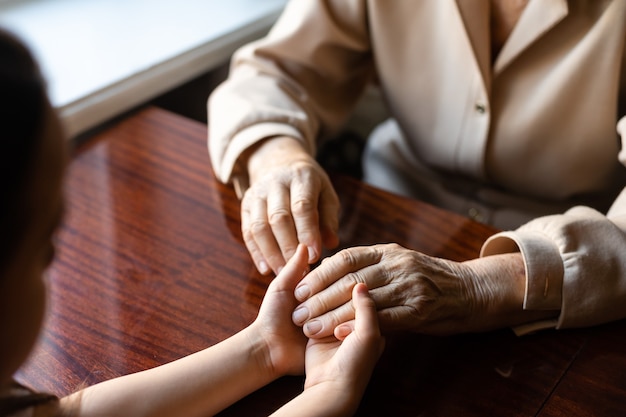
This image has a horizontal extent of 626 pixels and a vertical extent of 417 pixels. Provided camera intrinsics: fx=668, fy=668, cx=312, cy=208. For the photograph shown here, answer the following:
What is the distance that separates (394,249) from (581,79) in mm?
483

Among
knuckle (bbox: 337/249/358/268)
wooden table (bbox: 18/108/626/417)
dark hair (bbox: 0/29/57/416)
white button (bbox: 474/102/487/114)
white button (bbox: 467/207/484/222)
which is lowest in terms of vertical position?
white button (bbox: 467/207/484/222)

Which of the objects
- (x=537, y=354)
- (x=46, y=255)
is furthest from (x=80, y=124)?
(x=537, y=354)

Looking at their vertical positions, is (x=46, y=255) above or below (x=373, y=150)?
above

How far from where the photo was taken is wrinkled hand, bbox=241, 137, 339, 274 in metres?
0.85

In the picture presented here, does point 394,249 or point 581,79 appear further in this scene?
point 581,79

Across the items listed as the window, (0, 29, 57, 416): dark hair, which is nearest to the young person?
(0, 29, 57, 416): dark hair

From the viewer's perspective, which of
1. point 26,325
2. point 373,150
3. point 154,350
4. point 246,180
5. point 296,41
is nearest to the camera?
point 26,325

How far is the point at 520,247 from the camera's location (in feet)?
2.64

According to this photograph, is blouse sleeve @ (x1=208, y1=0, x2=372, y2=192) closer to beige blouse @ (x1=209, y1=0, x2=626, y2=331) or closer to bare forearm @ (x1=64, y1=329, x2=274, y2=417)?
beige blouse @ (x1=209, y1=0, x2=626, y2=331)

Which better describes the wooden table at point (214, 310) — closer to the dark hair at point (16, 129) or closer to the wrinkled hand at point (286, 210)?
the wrinkled hand at point (286, 210)

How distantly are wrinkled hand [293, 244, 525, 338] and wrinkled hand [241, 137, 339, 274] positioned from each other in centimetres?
9

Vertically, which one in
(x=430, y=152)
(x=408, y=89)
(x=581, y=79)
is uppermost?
(x=581, y=79)

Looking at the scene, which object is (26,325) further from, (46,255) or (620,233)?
(620,233)

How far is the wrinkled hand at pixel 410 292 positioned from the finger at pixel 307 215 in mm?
82
